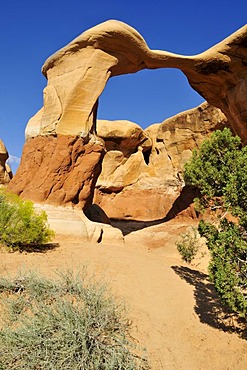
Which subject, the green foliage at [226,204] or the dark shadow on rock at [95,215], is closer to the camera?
the green foliage at [226,204]

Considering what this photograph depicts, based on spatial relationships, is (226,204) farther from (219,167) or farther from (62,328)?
(62,328)

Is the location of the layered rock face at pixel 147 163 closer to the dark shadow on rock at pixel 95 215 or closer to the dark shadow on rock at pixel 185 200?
the dark shadow on rock at pixel 185 200

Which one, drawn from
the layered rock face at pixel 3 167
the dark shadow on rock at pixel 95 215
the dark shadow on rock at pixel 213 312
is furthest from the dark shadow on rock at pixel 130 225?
the dark shadow on rock at pixel 213 312

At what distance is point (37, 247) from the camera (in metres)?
7.99

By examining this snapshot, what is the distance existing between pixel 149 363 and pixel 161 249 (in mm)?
9402

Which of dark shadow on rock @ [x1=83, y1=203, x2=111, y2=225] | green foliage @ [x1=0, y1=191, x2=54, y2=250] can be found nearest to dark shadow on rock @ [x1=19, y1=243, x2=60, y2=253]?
green foliage @ [x1=0, y1=191, x2=54, y2=250]

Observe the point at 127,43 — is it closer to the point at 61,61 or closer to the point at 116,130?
the point at 61,61

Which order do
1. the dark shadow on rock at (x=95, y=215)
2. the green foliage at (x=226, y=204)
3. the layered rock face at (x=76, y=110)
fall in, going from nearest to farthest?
the green foliage at (x=226, y=204) < the layered rock face at (x=76, y=110) < the dark shadow on rock at (x=95, y=215)

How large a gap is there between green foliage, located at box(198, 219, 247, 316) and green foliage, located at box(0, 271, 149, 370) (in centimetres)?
147

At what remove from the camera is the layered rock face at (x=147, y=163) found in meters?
21.5

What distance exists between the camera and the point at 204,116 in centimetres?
1964

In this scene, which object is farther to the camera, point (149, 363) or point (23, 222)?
point (23, 222)

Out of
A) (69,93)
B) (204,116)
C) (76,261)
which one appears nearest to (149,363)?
(76,261)

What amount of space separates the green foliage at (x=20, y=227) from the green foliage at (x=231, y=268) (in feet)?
13.7
